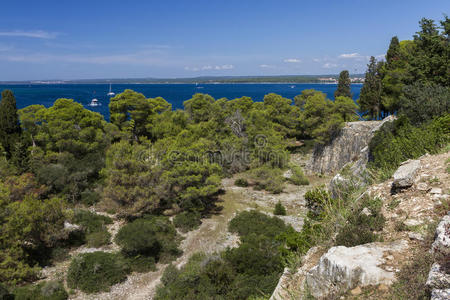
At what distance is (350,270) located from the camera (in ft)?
13.1

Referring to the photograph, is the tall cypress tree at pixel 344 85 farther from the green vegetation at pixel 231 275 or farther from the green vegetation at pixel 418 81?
the green vegetation at pixel 231 275

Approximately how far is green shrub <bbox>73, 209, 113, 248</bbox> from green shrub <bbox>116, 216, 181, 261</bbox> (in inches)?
49.4

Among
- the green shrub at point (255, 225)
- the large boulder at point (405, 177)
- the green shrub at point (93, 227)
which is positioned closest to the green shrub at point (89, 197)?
the green shrub at point (93, 227)

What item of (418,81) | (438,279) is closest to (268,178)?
(418,81)

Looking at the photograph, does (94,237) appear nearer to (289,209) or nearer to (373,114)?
(289,209)

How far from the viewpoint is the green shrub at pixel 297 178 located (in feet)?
93.4

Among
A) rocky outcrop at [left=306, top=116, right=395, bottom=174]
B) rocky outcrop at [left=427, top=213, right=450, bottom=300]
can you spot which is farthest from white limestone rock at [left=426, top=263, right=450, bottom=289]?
rocky outcrop at [left=306, top=116, right=395, bottom=174]

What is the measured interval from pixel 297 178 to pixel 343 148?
17.3ft

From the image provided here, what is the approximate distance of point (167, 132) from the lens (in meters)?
30.7

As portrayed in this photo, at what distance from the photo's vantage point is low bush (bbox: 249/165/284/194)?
26.7 metres

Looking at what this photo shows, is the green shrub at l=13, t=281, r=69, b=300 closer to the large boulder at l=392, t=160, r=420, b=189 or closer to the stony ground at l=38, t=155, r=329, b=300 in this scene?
the stony ground at l=38, t=155, r=329, b=300

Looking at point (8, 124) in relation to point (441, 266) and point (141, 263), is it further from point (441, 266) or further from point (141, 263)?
point (441, 266)

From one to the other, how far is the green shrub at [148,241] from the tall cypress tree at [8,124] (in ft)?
52.3

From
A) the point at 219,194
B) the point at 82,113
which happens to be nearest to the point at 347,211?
the point at 219,194
